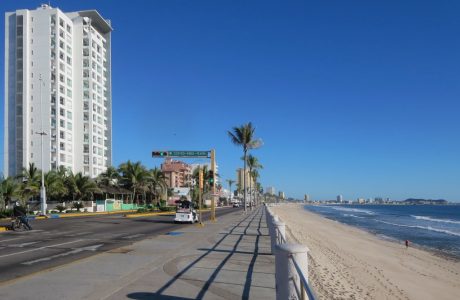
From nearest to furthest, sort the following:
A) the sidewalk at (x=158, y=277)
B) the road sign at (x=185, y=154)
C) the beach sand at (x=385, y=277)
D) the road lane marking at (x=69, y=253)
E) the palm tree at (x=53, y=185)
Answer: the sidewalk at (x=158, y=277), the beach sand at (x=385, y=277), the road lane marking at (x=69, y=253), the road sign at (x=185, y=154), the palm tree at (x=53, y=185)

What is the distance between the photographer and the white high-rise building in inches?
3743

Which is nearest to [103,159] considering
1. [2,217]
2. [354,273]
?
[2,217]

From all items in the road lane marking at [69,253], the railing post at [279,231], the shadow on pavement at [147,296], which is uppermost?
the railing post at [279,231]

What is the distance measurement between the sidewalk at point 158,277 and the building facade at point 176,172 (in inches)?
5841

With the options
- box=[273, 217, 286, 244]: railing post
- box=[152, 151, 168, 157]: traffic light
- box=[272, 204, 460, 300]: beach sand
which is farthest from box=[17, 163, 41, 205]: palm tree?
box=[273, 217, 286, 244]: railing post

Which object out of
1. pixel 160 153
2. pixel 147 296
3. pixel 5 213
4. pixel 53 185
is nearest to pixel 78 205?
pixel 53 185

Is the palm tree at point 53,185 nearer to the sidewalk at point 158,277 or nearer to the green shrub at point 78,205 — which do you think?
the green shrub at point 78,205

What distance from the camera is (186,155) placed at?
121 ft

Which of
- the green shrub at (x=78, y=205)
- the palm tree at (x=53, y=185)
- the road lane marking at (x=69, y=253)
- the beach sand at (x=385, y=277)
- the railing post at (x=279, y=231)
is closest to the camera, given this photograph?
the railing post at (x=279, y=231)

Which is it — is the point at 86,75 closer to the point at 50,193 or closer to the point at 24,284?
the point at 50,193

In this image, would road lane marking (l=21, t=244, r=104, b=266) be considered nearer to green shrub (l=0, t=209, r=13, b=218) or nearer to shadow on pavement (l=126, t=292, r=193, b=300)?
shadow on pavement (l=126, t=292, r=193, b=300)

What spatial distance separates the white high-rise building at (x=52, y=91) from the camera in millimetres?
95062

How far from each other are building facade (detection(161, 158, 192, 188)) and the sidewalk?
148355mm

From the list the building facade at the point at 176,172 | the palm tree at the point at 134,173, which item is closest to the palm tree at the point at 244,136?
the palm tree at the point at 134,173
